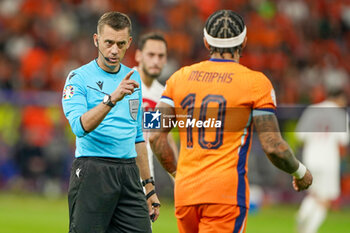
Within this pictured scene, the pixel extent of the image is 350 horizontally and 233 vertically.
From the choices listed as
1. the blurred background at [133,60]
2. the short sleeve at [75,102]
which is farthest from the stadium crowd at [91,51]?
the short sleeve at [75,102]

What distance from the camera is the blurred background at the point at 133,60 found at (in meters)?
15.4

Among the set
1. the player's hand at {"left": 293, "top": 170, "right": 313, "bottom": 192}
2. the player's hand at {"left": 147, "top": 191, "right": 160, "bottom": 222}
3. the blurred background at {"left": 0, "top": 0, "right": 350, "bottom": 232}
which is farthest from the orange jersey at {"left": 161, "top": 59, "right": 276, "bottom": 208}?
the blurred background at {"left": 0, "top": 0, "right": 350, "bottom": 232}

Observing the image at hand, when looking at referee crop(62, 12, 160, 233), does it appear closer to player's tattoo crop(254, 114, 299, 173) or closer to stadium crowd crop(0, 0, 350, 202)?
player's tattoo crop(254, 114, 299, 173)

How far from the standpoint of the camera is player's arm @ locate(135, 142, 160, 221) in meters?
6.11

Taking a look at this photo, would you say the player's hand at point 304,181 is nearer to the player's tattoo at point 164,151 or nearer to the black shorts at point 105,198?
the player's tattoo at point 164,151

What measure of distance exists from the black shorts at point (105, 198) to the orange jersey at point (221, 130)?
1.87 feet

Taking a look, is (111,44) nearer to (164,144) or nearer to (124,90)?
(124,90)

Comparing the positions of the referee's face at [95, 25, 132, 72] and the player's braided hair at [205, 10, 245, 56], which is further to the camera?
the referee's face at [95, 25, 132, 72]

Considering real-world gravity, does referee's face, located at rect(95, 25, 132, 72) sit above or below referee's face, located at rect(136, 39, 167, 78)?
below

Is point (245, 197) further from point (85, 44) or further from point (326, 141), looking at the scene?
point (85, 44)

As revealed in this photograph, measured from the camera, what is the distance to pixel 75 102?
539 cm

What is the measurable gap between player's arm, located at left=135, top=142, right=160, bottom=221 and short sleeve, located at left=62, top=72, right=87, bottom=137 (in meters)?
0.84

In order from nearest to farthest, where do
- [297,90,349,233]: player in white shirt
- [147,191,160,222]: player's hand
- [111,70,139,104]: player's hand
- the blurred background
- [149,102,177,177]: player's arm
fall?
1. [111,70,139,104]: player's hand
2. [149,102,177,177]: player's arm
3. [147,191,160,222]: player's hand
4. [297,90,349,233]: player in white shirt
5. the blurred background

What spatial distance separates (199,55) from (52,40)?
3.71 meters
